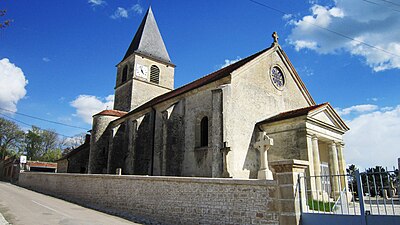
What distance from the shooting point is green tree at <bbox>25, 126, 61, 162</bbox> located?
46219mm

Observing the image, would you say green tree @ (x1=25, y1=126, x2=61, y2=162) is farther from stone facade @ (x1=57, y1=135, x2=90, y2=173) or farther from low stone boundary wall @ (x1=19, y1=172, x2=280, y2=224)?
low stone boundary wall @ (x1=19, y1=172, x2=280, y2=224)

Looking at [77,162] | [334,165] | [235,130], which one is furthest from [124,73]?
[334,165]

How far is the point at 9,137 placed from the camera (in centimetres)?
4331

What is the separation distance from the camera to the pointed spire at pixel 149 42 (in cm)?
3052

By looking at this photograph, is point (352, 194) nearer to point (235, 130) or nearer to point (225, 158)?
point (225, 158)

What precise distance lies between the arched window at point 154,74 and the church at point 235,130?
318 inches

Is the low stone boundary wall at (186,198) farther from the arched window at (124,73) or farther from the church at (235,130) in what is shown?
the arched window at (124,73)

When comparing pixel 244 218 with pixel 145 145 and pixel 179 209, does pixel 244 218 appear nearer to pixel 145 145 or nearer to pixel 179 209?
pixel 179 209

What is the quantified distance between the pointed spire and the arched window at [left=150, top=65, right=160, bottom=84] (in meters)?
1.13

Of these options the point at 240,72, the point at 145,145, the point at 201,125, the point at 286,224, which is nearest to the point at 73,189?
the point at 145,145

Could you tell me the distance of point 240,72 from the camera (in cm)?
1578

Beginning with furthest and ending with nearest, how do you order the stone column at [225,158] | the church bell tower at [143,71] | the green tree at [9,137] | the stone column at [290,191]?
the green tree at [9,137] < the church bell tower at [143,71] < the stone column at [225,158] < the stone column at [290,191]

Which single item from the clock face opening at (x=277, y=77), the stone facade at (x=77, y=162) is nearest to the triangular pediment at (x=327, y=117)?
the clock face opening at (x=277, y=77)

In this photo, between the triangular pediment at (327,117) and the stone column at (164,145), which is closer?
the triangular pediment at (327,117)
